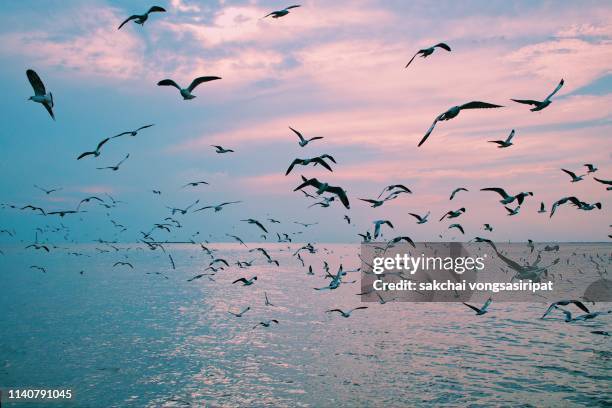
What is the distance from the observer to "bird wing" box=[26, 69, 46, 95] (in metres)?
11.1

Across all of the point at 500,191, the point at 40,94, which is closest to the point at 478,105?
the point at 500,191

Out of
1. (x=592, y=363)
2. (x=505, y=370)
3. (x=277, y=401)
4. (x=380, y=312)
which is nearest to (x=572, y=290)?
(x=380, y=312)

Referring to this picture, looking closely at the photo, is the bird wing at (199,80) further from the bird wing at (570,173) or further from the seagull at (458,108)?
the bird wing at (570,173)

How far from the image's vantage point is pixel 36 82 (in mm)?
11617

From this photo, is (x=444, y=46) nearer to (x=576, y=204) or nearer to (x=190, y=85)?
(x=190, y=85)

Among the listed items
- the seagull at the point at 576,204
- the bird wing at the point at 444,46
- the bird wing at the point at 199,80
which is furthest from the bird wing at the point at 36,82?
the seagull at the point at 576,204

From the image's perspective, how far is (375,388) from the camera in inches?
749

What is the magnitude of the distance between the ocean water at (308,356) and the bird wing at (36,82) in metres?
12.7

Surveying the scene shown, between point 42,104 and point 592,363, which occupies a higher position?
point 42,104

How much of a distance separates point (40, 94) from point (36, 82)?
3.21 ft

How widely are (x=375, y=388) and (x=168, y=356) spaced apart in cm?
1217

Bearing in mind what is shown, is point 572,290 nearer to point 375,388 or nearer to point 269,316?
point 269,316

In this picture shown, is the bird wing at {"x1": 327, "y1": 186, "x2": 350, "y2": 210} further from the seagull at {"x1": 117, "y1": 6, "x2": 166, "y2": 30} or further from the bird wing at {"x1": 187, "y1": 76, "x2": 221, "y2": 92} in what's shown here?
the seagull at {"x1": 117, "y1": 6, "x2": 166, "y2": 30}

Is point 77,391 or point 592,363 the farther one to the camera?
point 592,363
